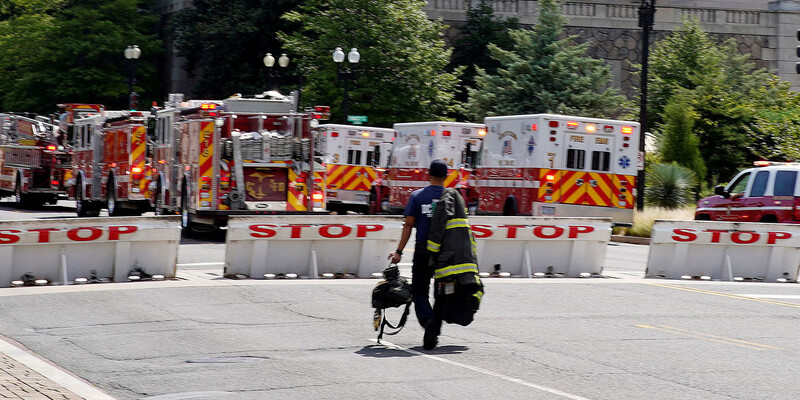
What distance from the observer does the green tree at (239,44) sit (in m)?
55.8

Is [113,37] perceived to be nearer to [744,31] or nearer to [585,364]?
[744,31]

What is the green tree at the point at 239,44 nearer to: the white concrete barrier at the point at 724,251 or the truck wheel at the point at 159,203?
the truck wheel at the point at 159,203

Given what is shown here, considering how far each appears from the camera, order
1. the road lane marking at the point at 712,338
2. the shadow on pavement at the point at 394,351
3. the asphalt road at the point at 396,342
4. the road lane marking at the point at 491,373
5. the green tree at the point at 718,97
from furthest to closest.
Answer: the green tree at the point at 718,97
the road lane marking at the point at 712,338
the shadow on pavement at the point at 394,351
the asphalt road at the point at 396,342
the road lane marking at the point at 491,373

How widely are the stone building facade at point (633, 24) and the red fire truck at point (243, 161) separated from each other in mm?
32308

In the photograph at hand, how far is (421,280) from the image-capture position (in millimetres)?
11281

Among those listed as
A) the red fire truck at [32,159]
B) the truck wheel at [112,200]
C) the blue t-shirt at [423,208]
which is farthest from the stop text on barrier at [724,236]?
the red fire truck at [32,159]

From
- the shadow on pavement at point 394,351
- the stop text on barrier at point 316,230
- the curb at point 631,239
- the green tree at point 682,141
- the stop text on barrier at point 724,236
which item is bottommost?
the shadow on pavement at point 394,351

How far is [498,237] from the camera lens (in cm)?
1873

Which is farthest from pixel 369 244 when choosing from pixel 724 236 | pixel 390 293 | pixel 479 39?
pixel 479 39

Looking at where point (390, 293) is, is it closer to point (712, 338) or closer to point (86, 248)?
point (712, 338)

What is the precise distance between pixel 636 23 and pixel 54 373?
5018cm

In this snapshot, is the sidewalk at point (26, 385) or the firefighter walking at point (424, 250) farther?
the firefighter walking at point (424, 250)

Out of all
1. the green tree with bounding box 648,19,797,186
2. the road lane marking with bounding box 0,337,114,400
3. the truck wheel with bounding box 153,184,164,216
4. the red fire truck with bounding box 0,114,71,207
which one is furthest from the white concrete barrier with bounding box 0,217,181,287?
the green tree with bounding box 648,19,797,186

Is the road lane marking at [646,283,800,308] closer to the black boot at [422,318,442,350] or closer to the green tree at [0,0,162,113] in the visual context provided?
the black boot at [422,318,442,350]
